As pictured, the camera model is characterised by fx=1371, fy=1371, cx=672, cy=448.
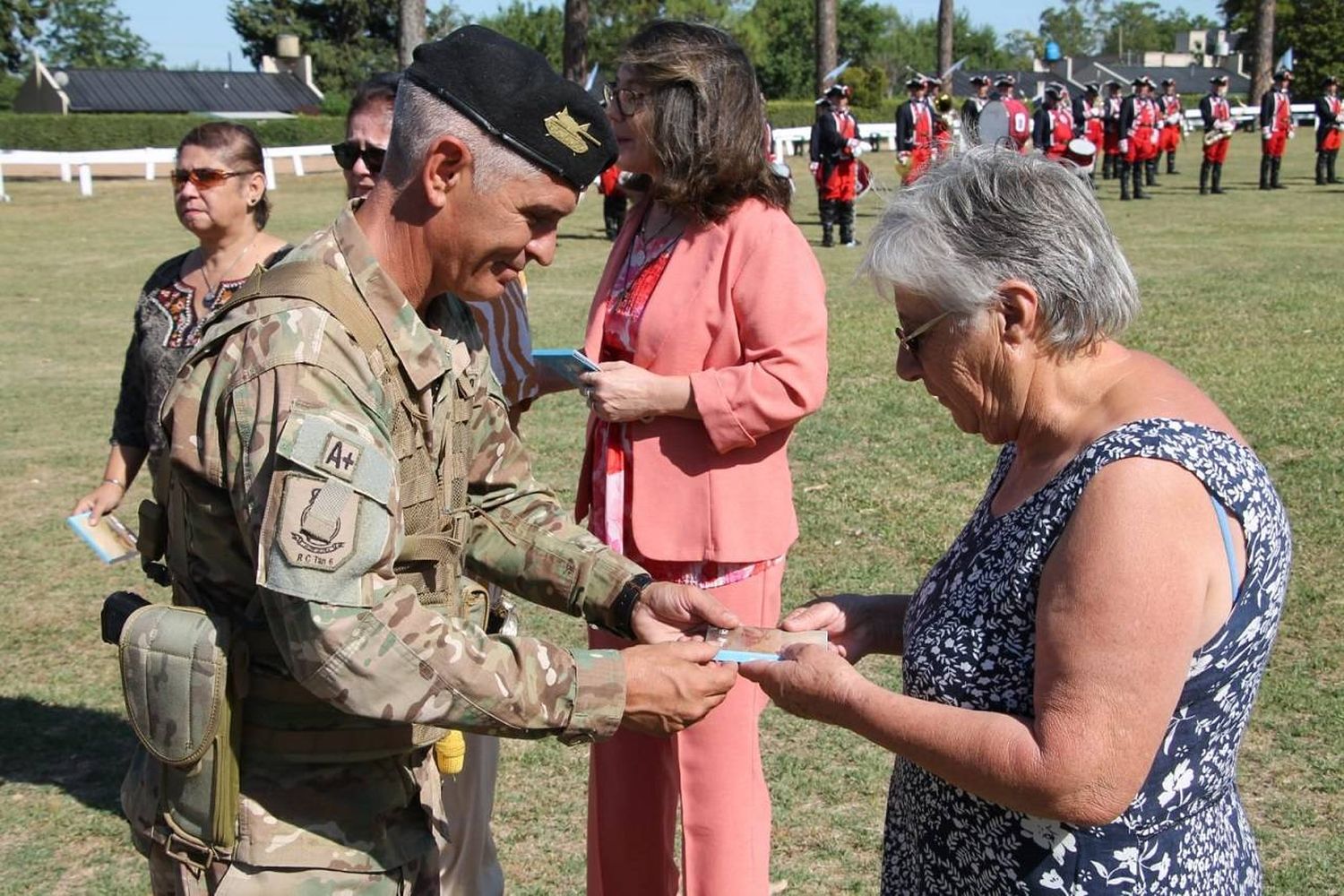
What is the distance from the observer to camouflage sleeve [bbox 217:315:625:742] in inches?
81.7

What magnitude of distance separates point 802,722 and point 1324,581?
272 centimetres

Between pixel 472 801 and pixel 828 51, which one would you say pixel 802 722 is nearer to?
pixel 472 801

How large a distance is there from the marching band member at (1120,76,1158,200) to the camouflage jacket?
85.0ft

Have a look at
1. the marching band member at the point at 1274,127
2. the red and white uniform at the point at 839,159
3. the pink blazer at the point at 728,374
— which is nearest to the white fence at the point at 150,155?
the marching band member at the point at 1274,127

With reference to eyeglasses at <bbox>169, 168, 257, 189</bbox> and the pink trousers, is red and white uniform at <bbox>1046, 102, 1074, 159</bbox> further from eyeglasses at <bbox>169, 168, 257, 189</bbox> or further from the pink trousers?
the pink trousers

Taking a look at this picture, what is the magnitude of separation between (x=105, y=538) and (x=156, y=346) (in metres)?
0.70

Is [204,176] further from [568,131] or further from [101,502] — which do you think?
[568,131]

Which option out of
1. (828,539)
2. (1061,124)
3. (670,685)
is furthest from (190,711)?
(1061,124)

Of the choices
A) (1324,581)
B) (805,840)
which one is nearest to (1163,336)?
(1324,581)

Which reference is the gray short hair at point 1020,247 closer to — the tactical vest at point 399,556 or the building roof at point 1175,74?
the tactical vest at point 399,556

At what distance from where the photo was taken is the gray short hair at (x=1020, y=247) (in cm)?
223

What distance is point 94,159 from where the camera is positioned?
30.8 metres

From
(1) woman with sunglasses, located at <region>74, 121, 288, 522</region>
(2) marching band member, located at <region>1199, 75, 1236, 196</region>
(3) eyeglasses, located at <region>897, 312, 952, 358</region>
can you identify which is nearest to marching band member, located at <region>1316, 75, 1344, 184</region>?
(2) marching band member, located at <region>1199, 75, 1236, 196</region>

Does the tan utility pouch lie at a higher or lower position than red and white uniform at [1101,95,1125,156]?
lower
